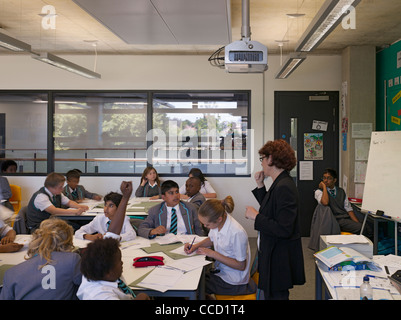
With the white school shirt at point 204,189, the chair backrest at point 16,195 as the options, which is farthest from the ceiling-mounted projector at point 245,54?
the chair backrest at point 16,195

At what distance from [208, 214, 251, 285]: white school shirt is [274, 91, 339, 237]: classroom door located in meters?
3.61

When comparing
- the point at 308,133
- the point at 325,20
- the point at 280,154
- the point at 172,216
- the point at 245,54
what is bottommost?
the point at 172,216

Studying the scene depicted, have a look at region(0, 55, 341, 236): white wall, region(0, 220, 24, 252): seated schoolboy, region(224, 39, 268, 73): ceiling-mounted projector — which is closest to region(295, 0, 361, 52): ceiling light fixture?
region(224, 39, 268, 73): ceiling-mounted projector

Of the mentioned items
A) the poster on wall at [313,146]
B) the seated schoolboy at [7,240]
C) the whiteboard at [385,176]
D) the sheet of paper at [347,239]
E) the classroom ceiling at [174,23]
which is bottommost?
the seated schoolboy at [7,240]

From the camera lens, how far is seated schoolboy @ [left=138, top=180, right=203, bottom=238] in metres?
3.32

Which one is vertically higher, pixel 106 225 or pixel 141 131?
pixel 141 131

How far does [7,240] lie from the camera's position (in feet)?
9.21

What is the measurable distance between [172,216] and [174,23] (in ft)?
6.11

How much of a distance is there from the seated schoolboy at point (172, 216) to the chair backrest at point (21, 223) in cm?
121

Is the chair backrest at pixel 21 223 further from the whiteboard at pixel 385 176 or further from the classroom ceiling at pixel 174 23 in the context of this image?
the whiteboard at pixel 385 176

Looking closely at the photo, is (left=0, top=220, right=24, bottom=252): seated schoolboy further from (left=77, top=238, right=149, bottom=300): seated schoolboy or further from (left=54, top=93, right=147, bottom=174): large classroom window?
(left=54, top=93, right=147, bottom=174): large classroom window

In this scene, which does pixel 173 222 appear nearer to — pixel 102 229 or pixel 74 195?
pixel 102 229

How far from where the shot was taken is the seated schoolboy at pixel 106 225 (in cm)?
304

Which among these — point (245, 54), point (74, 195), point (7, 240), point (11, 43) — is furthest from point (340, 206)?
point (11, 43)
